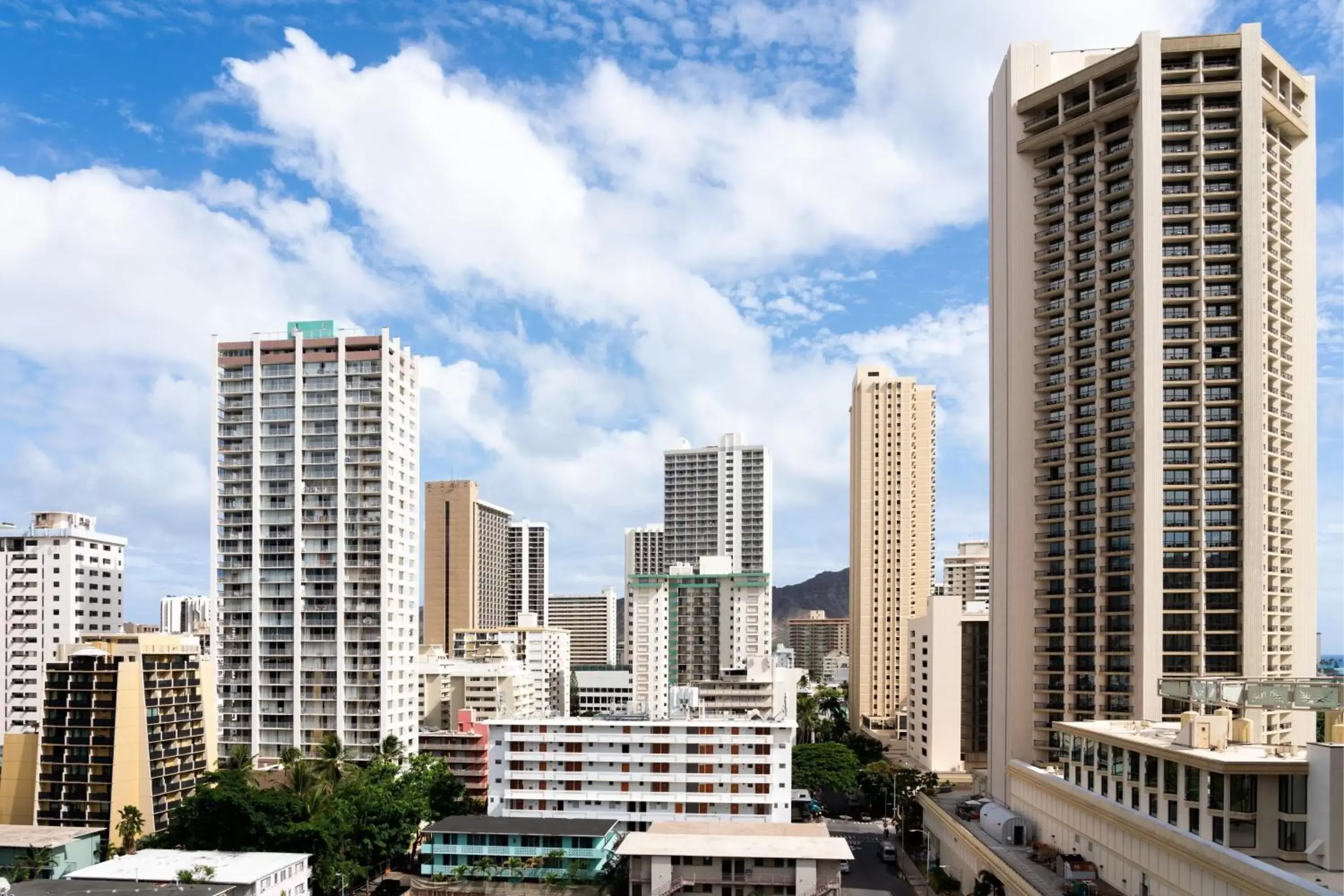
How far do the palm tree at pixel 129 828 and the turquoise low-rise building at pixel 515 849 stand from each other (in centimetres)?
1990

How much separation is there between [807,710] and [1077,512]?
8020 centimetres

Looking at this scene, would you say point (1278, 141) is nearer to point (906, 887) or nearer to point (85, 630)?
point (906, 887)

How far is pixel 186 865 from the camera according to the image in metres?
56.2

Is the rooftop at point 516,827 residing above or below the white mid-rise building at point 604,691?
above

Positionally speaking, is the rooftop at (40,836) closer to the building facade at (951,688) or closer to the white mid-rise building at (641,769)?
the white mid-rise building at (641,769)

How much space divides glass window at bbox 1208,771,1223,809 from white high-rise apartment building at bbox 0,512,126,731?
106m

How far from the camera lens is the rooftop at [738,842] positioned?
181 feet

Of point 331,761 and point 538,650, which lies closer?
point 331,761

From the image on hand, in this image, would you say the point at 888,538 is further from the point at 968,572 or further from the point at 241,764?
the point at 241,764

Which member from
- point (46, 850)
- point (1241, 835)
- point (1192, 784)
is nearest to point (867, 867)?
point (1192, 784)

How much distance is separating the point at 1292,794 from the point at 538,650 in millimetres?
122304

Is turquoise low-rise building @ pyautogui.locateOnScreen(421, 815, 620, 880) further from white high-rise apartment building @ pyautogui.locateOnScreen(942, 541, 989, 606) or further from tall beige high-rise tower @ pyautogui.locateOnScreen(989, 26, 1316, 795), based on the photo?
white high-rise apartment building @ pyautogui.locateOnScreen(942, 541, 989, 606)

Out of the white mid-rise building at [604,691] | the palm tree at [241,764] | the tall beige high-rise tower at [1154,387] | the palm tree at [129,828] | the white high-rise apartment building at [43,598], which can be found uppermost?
the tall beige high-rise tower at [1154,387]

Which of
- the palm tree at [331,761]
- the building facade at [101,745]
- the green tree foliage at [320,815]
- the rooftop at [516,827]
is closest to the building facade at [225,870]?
the green tree foliage at [320,815]
